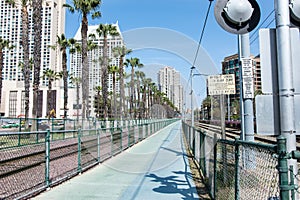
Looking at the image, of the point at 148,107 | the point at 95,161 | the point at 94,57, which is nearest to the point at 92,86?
the point at 148,107

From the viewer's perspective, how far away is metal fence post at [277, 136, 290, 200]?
226 cm

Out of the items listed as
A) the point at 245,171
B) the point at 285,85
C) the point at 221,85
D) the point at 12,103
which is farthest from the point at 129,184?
the point at 12,103

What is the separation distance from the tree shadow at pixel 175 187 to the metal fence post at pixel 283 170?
429 cm

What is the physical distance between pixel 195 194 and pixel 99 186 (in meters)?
2.36

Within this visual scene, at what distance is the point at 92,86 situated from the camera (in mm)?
101438

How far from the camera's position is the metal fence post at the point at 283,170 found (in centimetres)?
226

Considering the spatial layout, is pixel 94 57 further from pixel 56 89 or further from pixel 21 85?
pixel 21 85

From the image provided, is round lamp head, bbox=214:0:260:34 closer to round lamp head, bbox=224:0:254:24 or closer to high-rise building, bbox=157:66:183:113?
round lamp head, bbox=224:0:254:24

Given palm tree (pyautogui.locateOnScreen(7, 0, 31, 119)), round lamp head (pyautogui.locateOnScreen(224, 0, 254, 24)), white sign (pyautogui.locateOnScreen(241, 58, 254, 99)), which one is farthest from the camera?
palm tree (pyautogui.locateOnScreen(7, 0, 31, 119))

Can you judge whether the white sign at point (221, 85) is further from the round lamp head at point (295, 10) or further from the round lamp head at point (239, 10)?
the round lamp head at point (295, 10)

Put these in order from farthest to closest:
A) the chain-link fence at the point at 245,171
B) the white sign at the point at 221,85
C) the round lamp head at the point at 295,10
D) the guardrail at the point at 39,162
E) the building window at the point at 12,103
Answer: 1. the building window at the point at 12,103
2. the white sign at the point at 221,85
3. the guardrail at the point at 39,162
4. the chain-link fence at the point at 245,171
5. the round lamp head at the point at 295,10

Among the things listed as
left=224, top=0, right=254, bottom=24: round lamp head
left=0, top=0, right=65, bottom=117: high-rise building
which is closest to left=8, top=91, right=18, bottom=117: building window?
left=0, top=0, right=65, bottom=117: high-rise building

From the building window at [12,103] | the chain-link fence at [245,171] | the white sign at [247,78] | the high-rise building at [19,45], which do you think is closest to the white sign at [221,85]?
the white sign at [247,78]

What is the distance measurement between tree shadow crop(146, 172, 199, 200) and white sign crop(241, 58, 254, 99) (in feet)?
8.76
